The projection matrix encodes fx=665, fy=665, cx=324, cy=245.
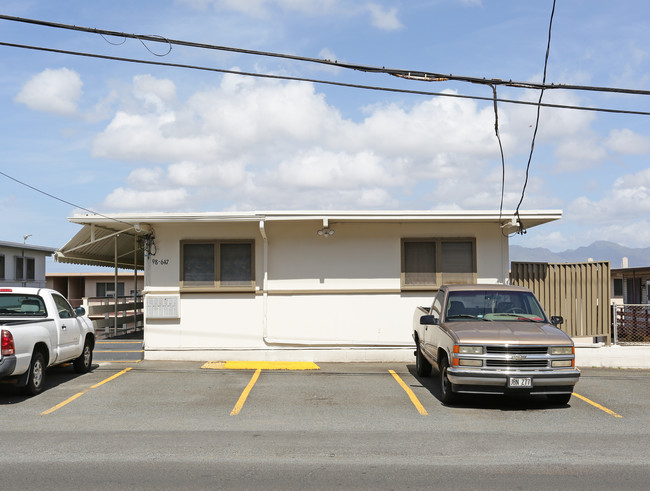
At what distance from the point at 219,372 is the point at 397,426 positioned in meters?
5.61

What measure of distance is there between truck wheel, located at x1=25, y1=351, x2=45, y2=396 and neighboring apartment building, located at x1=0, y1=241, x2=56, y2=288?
21.2 meters

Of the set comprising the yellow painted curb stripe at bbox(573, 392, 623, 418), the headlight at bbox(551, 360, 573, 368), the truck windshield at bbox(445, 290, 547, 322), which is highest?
the truck windshield at bbox(445, 290, 547, 322)

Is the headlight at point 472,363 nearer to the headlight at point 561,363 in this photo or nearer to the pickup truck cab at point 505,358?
the pickup truck cab at point 505,358

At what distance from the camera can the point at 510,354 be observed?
994 centimetres

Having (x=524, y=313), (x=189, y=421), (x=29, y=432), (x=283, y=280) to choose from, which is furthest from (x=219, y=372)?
(x=524, y=313)

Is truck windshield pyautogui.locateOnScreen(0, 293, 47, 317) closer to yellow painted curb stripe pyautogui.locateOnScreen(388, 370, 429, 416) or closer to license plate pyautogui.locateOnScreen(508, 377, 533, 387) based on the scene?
yellow painted curb stripe pyautogui.locateOnScreen(388, 370, 429, 416)

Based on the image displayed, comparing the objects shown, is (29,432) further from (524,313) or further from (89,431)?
(524,313)

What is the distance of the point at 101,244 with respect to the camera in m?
17.8

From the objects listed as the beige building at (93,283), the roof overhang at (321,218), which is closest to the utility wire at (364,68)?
the roof overhang at (321,218)

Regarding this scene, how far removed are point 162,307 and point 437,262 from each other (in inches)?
252

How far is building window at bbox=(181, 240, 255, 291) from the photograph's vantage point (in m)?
15.3

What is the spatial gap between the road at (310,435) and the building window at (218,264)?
8.34ft

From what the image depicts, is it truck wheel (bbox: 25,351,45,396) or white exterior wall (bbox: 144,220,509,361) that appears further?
white exterior wall (bbox: 144,220,509,361)

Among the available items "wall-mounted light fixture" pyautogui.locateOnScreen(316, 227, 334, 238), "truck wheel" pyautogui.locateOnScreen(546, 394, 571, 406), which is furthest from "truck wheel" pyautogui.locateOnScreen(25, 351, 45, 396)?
"truck wheel" pyautogui.locateOnScreen(546, 394, 571, 406)
